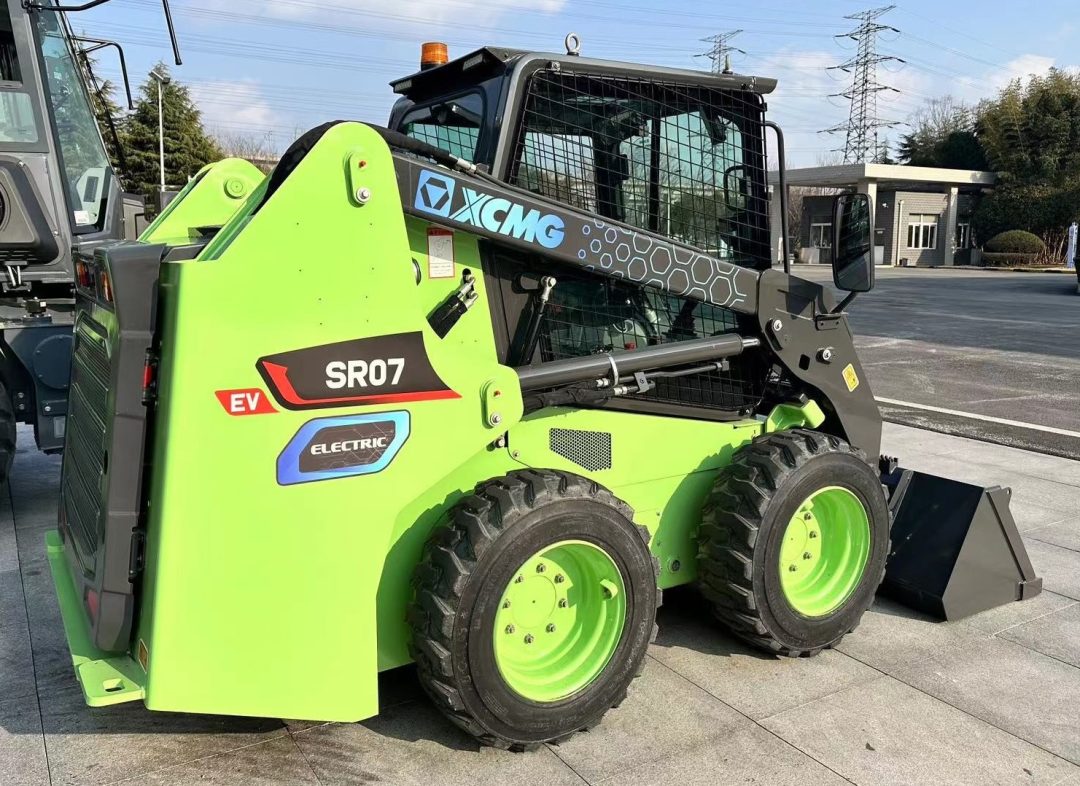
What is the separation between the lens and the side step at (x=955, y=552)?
426cm

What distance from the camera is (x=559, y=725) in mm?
3090

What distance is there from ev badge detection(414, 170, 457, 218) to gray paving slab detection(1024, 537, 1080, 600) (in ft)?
12.5

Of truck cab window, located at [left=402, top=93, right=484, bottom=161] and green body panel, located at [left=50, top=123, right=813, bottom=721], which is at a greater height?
truck cab window, located at [left=402, top=93, right=484, bottom=161]

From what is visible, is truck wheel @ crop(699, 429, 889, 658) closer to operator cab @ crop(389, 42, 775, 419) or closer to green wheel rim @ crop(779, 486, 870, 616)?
green wheel rim @ crop(779, 486, 870, 616)

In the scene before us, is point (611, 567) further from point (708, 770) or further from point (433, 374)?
point (433, 374)

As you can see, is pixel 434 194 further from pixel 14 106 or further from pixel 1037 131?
pixel 1037 131

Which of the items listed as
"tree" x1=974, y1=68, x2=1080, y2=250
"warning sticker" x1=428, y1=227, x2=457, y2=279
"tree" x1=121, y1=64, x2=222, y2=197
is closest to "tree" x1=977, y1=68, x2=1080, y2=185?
"tree" x1=974, y1=68, x2=1080, y2=250

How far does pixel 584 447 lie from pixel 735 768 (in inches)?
49.5

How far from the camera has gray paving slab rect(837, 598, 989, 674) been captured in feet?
12.8

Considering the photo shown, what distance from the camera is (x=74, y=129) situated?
6.60 meters

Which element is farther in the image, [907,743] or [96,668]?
[907,743]

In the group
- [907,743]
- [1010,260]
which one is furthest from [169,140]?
[907,743]

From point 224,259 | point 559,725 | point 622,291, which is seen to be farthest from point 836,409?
point 224,259

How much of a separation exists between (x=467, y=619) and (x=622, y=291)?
1.49 metres
